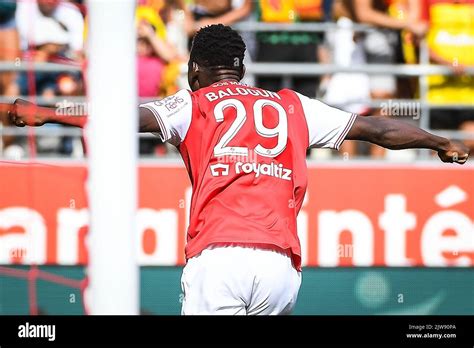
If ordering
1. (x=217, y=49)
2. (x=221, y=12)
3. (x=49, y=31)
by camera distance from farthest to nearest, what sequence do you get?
(x=221, y=12), (x=49, y=31), (x=217, y=49)

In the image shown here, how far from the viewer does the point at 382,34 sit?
20.7 ft

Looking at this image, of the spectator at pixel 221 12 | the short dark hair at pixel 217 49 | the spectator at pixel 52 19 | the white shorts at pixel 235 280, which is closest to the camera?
the white shorts at pixel 235 280

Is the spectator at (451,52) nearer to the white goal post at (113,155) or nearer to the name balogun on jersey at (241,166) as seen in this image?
the name balogun on jersey at (241,166)

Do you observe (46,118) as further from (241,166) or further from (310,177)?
(310,177)

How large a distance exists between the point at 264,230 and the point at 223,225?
12 cm

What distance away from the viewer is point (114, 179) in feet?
10.3

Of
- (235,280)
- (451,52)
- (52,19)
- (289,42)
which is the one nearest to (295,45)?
(289,42)

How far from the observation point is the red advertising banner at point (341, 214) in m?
5.72

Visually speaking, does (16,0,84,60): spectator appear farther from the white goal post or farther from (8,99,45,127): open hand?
the white goal post

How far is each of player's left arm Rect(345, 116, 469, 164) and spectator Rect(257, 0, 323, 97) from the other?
276cm

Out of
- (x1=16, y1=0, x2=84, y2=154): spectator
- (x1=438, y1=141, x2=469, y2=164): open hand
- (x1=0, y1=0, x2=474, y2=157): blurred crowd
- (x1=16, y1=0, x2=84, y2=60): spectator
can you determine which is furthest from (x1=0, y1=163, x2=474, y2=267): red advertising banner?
(x1=438, y1=141, x2=469, y2=164): open hand

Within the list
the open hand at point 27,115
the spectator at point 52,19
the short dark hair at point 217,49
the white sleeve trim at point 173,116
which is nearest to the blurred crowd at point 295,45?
the spectator at point 52,19

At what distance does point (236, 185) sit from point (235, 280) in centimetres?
29

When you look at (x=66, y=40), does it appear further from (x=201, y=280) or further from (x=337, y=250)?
(x=201, y=280)
